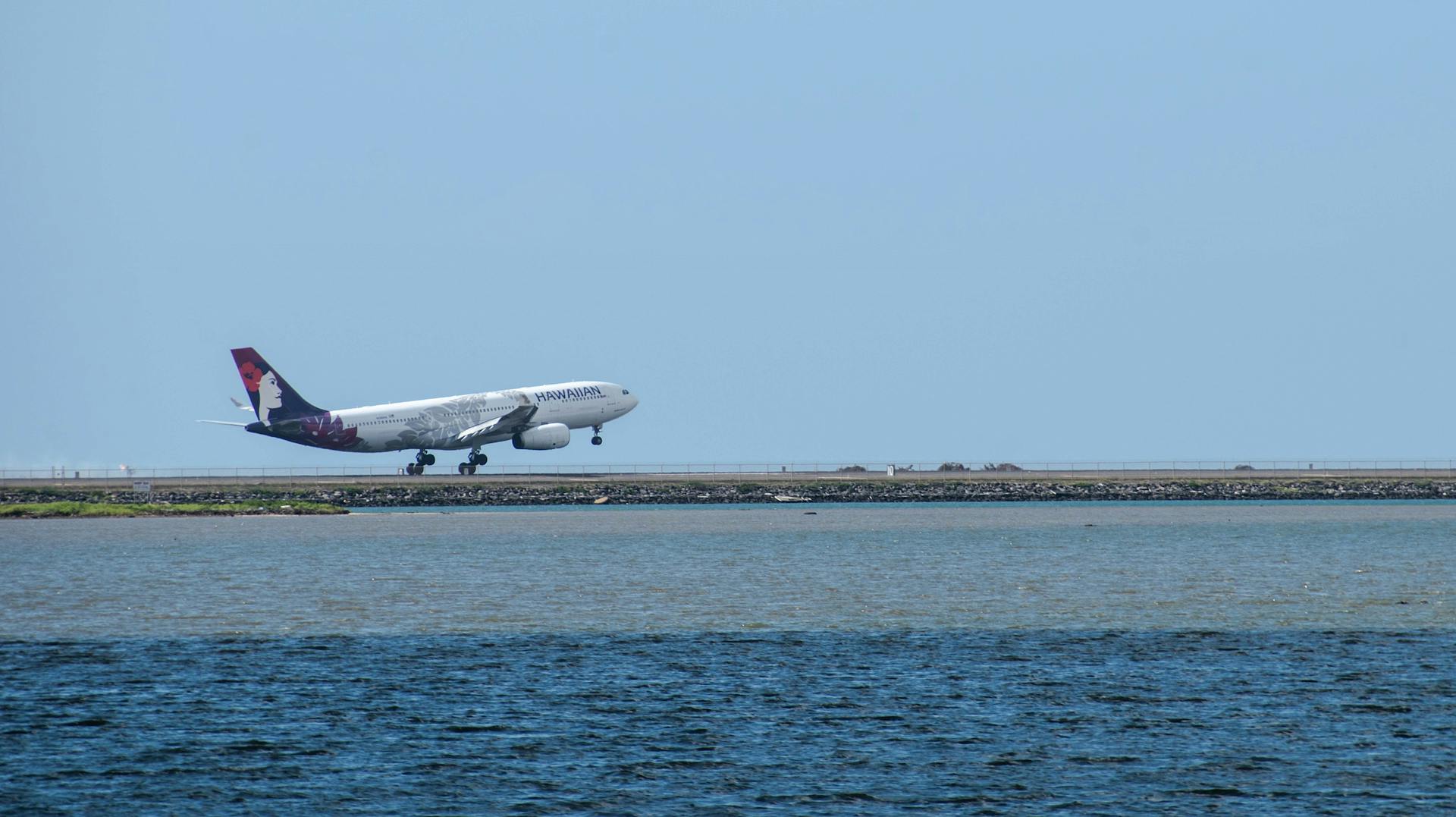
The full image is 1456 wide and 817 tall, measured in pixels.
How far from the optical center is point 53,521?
97.0 m

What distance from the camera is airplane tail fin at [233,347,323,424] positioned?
102875 mm

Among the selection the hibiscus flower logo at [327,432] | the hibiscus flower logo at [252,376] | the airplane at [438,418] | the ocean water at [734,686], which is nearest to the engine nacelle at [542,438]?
the airplane at [438,418]

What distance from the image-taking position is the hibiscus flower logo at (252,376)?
103 meters

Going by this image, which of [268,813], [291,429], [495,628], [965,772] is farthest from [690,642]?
[291,429]

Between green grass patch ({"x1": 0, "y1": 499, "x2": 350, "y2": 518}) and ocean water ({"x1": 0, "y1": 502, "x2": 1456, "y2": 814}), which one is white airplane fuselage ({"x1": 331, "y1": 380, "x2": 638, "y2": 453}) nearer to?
green grass patch ({"x1": 0, "y1": 499, "x2": 350, "y2": 518})

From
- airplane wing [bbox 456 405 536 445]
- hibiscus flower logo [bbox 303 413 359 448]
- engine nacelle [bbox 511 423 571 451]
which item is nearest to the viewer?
hibiscus flower logo [bbox 303 413 359 448]

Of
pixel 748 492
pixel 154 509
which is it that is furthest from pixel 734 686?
pixel 748 492

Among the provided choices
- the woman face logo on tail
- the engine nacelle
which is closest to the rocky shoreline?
the engine nacelle

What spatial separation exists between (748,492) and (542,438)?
15.4 meters

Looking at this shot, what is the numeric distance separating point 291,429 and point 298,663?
72.2 m

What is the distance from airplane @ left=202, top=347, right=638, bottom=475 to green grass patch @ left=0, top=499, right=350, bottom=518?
16.5 feet

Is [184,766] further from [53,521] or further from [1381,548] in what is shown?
[53,521]

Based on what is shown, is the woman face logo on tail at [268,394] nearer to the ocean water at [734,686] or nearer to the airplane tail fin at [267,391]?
the airplane tail fin at [267,391]

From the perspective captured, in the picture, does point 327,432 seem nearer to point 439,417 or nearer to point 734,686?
point 439,417
